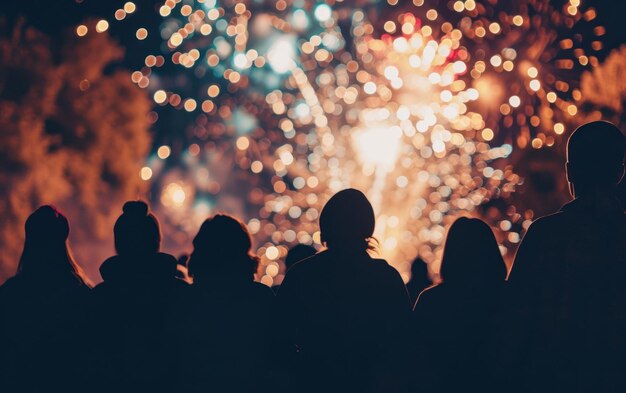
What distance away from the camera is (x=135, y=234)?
479cm

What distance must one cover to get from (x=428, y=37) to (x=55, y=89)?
43.9 feet

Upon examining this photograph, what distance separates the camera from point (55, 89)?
24.4 metres

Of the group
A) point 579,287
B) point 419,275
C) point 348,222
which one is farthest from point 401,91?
point 579,287

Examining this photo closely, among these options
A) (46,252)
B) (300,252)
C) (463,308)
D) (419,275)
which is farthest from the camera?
(419,275)

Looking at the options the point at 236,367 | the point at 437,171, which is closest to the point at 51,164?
the point at 437,171

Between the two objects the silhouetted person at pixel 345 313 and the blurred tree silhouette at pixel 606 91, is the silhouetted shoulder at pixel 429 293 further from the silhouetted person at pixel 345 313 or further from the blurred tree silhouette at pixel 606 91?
the blurred tree silhouette at pixel 606 91

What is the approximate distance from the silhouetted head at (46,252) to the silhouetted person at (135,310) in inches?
12.0

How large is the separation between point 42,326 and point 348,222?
1.86 metres

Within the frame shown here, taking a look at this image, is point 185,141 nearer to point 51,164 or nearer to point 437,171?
point 51,164

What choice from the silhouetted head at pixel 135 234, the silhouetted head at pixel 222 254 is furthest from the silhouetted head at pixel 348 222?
the silhouetted head at pixel 135 234

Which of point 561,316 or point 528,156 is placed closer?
point 561,316

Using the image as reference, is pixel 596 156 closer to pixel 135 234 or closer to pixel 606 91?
pixel 135 234

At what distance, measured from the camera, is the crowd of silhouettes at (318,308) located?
144 inches

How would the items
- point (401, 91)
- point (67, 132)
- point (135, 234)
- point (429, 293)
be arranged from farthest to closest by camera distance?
point (67, 132), point (401, 91), point (135, 234), point (429, 293)
